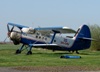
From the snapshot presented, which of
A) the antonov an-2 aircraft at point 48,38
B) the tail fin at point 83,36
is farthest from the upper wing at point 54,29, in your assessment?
the tail fin at point 83,36

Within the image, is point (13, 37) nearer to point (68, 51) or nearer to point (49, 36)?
point (49, 36)

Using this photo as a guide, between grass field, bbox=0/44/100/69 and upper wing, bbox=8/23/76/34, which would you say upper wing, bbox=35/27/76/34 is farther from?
grass field, bbox=0/44/100/69

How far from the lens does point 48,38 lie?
44.5 meters

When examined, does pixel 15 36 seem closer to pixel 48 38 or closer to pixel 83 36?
pixel 48 38

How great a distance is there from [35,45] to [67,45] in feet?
18.4

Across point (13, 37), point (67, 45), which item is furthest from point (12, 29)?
point (67, 45)

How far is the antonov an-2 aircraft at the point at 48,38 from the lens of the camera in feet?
139

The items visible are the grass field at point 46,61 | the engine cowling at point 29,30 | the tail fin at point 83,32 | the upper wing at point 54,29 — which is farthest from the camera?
the tail fin at point 83,32

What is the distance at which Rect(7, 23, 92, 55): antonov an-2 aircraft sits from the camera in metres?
42.4

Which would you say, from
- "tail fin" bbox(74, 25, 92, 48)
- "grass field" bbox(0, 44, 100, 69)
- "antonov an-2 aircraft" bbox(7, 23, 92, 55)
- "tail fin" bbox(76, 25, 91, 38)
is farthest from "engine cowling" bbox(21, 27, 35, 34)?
"grass field" bbox(0, 44, 100, 69)

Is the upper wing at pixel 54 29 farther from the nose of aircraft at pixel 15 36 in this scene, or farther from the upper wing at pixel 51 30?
the nose of aircraft at pixel 15 36

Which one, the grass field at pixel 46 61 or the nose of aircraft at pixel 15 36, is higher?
the grass field at pixel 46 61

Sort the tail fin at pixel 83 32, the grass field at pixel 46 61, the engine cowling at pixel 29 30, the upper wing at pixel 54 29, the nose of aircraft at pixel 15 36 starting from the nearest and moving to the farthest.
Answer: the grass field at pixel 46 61 → the upper wing at pixel 54 29 → the nose of aircraft at pixel 15 36 → the engine cowling at pixel 29 30 → the tail fin at pixel 83 32

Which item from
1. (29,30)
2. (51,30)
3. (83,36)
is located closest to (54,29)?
(51,30)
